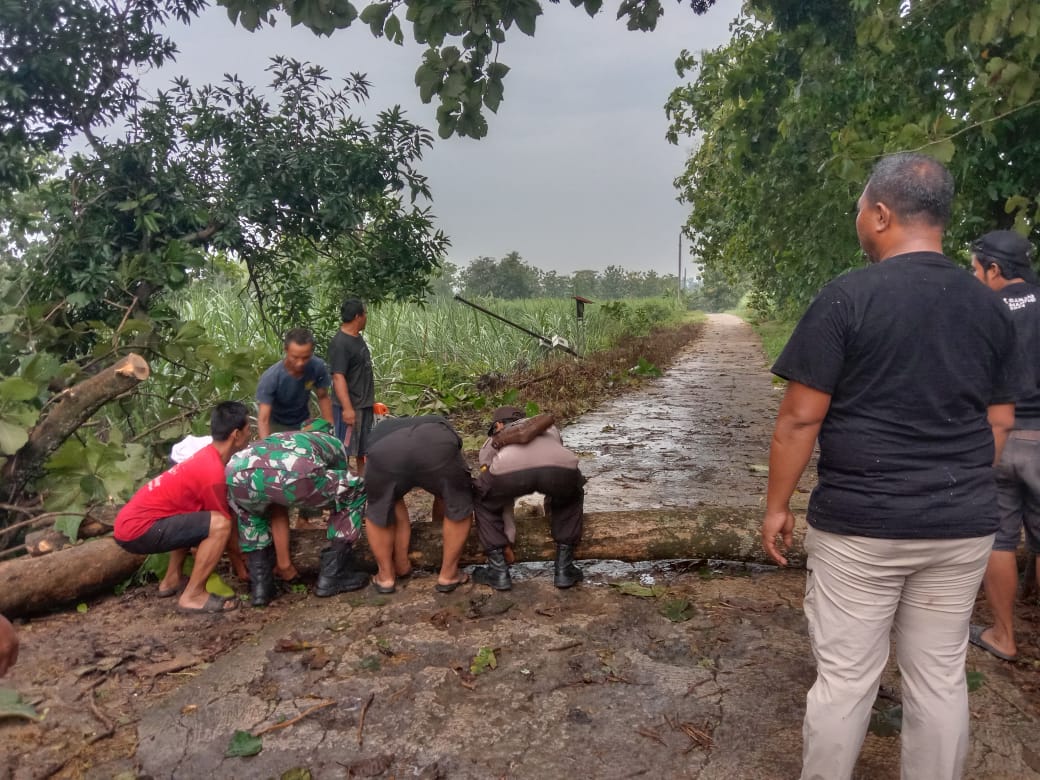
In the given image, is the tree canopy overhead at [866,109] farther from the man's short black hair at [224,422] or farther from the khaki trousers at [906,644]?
the man's short black hair at [224,422]

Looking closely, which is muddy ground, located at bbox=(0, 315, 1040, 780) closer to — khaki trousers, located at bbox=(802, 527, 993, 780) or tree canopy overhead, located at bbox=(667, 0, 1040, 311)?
khaki trousers, located at bbox=(802, 527, 993, 780)

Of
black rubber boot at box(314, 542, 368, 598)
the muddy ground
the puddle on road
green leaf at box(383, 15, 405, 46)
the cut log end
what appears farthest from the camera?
the cut log end

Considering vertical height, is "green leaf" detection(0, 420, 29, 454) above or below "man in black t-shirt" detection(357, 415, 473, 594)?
above

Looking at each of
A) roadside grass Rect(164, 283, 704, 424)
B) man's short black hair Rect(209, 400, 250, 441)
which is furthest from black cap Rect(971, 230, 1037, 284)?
roadside grass Rect(164, 283, 704, 424)

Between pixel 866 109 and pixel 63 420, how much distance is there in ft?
22.3

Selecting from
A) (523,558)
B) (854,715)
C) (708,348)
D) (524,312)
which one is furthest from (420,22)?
(708,348)

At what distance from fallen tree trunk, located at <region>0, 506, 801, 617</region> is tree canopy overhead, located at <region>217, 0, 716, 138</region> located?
2.29 metres

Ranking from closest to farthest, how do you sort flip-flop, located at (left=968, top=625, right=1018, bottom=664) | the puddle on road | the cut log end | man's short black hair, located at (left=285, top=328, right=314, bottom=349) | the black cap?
1. the black cap
2. flip-flop, located at (left=968, top=625, right=1018, bottom=664)
3. the puddle on road
4. the cut log end
5. man's short black hair, located at (left=285, top=328, right=314, bottom=349)

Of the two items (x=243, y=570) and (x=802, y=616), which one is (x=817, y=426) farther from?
(x=243, y=570)

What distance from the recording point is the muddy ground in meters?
2.52

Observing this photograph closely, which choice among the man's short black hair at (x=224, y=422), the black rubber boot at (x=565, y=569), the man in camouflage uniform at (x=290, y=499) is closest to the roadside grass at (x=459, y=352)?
the man's short black hair at (x=224, y=422)

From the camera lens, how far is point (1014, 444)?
2.93 metres

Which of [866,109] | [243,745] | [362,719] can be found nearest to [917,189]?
[362,719]

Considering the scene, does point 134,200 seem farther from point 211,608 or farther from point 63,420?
point 211,608
